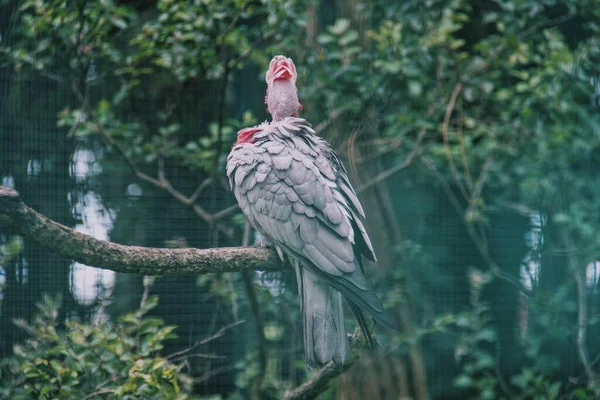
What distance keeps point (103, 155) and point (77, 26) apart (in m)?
0.56

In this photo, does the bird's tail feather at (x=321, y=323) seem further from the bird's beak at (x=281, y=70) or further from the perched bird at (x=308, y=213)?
the bird's beak at (x=281, y=70)

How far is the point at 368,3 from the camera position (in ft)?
9.46

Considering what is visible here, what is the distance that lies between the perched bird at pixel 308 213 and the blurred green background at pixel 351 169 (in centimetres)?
65

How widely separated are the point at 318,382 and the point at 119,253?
2.77 ft

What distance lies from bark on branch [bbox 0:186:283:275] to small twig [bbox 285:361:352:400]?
0.39 m

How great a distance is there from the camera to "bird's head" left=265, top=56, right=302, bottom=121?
1.80m

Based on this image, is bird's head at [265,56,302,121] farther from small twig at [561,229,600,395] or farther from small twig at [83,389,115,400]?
small twig at [561,229,600,395]

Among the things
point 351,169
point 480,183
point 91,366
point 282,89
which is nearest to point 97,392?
point 91,366

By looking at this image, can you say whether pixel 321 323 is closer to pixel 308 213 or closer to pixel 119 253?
pixel 308 213

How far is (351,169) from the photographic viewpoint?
279 cm

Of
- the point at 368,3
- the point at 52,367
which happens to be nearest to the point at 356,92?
the point at 368,3

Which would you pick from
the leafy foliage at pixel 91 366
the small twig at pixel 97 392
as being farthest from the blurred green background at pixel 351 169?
the small twig at pixel 97 392

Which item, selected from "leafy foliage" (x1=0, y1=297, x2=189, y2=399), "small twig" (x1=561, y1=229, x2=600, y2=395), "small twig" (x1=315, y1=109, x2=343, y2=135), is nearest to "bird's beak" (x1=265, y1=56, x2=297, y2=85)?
"leafy foliage" (x1=0, y1=297, x2=189, y2=399)

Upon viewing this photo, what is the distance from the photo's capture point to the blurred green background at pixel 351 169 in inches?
98.6
